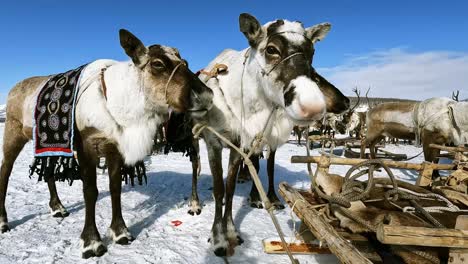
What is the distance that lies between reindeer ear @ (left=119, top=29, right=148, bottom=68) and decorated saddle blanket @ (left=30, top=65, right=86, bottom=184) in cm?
79

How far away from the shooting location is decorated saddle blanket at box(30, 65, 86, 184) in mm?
3322

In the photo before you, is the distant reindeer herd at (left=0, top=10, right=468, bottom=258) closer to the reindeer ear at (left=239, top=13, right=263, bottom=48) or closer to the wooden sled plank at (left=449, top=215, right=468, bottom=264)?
the reindeer ear at (left=239, top=13, right=263, bottom=48)

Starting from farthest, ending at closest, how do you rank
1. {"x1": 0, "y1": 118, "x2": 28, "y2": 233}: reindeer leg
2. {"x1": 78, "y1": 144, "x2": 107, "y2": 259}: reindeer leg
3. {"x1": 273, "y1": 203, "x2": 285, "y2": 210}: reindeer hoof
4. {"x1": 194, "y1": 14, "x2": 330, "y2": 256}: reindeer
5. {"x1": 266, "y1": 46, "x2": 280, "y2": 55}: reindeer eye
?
{"x1": 273, "y1": 203, "x2": 285, "y2": 210}: reindeer hoof → {"x1": 0, "y1": 118, "x2": 28, "y2": 233}: reindeer leg → {"x1": 78, "y1": 144, "x2": 107, "y2": 259}: reindeer leg → {"x1": 266, "y1": 46, "x2": 280, "y2": 55}: reindeer eye → {"x1": 194, "y1": 14, "x2": 330, "y2": 256}: reindeer

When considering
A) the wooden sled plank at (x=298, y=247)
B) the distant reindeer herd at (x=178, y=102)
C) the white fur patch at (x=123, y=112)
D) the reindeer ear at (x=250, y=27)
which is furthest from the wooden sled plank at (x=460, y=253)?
the white fur patch at (x=123, y=112)

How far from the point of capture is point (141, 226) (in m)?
4.21

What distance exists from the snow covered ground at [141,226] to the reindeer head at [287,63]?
1.76 metres

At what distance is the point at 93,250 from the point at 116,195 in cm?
61

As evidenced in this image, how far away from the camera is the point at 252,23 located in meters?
3.05

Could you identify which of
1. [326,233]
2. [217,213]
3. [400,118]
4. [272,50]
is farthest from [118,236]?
[400,118]

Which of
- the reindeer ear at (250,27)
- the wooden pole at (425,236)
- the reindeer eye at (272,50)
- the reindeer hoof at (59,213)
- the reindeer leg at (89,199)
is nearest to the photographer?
the wooden pole at (425,236)

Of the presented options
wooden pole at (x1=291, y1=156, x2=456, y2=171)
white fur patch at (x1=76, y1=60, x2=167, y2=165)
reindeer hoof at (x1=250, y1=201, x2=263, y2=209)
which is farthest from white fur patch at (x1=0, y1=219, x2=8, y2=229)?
wooden pole at (x1=291, y1=156, x2=456, y2=171)

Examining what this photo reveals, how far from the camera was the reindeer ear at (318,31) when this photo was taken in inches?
128

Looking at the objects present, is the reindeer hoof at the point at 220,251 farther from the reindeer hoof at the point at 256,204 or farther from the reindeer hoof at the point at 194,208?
the reindeer hoof at the point at 256,204

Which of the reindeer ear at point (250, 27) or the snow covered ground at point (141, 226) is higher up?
the reindeer ear at point (250, 27)
